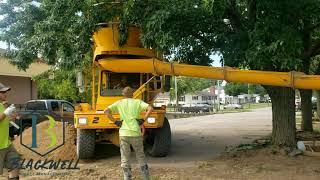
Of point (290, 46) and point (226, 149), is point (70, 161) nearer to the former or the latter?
point (226, 149)

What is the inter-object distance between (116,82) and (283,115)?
15.0ft

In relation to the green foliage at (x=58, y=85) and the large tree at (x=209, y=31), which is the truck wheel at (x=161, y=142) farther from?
the green foliage at (x=58, y=85)

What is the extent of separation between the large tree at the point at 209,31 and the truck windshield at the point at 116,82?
102 centimetres

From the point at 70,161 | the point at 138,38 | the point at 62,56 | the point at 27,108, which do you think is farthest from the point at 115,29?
the point at 27,108

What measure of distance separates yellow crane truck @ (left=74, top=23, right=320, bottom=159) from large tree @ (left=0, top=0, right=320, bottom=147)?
0.48 metres

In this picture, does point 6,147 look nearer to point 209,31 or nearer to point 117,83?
point 117,83

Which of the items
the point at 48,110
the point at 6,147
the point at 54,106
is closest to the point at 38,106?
the point at 48,110

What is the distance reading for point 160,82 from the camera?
14.1 metres

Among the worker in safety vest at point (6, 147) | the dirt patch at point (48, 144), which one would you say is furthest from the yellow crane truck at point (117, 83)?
the worker in safety vest at point (6, 147)

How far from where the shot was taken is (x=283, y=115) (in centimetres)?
1356

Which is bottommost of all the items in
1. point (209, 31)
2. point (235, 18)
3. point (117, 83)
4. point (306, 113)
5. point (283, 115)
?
point (306, 113)

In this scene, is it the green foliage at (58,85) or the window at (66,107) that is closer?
the window at (66,107)

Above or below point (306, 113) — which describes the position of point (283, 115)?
above

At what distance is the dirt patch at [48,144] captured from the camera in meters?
13.5
